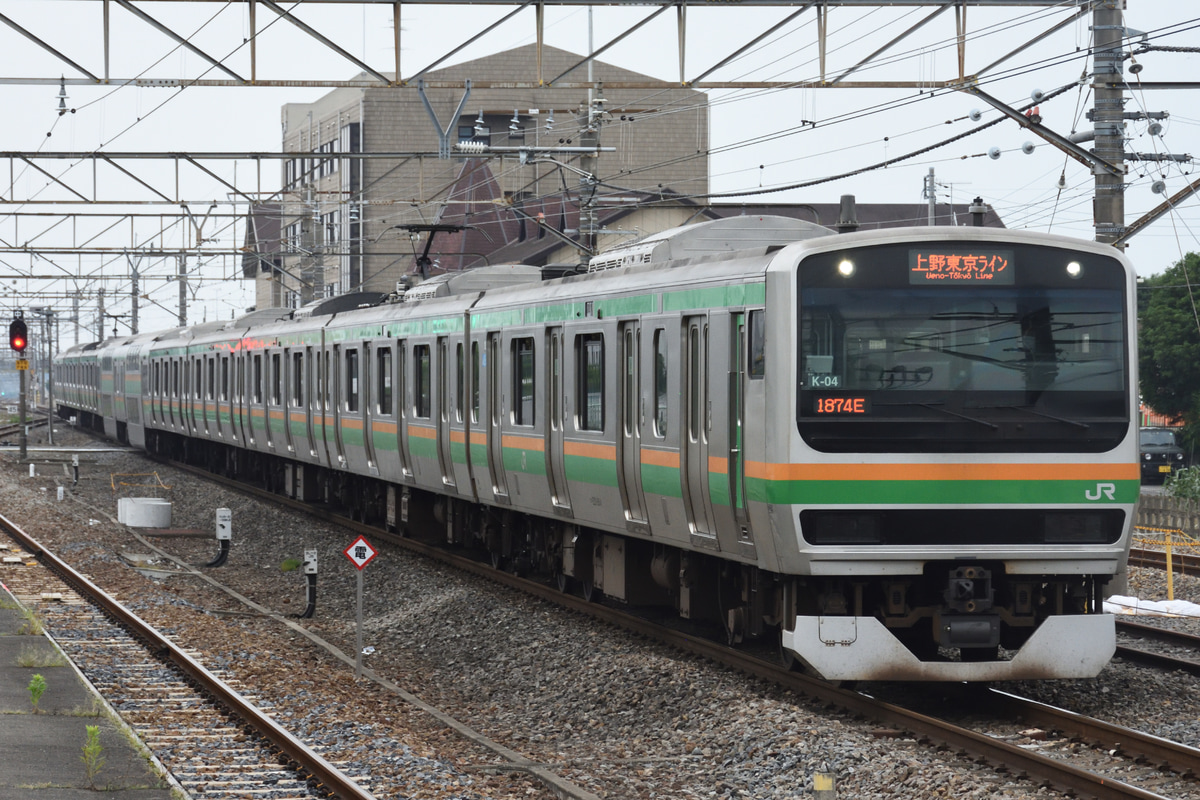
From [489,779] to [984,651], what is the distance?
3634 mm

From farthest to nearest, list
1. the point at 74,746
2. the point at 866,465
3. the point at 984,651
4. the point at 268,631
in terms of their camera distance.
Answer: the point at 268,631
the point at 984,651
the point at 866,465
the point at 74,746

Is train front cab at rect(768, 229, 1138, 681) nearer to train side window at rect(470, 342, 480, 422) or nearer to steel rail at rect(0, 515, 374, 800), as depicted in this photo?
steel rail at rect(0, 515, 374, 800)

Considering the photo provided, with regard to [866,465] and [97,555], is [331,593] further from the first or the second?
[866,465]

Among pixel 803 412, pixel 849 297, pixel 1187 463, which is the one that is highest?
pixel 849 297

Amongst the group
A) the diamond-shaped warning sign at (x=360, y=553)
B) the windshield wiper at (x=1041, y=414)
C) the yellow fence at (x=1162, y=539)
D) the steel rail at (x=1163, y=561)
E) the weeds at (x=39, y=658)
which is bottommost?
the yellow fence at (x=1162, y=539)

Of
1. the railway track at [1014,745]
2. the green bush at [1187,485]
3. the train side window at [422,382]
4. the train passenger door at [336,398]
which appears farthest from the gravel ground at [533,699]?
the green bush at [1187,485]

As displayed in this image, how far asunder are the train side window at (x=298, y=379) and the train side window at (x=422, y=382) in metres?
6.54

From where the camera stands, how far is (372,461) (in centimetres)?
2147

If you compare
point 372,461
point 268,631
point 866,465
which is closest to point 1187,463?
point 372,461

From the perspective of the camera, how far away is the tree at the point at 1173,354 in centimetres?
4816

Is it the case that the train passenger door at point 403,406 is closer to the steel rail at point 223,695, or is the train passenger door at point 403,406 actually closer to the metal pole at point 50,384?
the steel rail at point 223,695

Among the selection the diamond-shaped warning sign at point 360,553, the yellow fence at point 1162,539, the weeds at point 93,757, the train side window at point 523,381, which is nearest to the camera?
the weeds at point 93,757

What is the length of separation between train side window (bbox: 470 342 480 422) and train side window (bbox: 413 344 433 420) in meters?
1.53

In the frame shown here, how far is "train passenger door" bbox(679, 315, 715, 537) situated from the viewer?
11.3m
